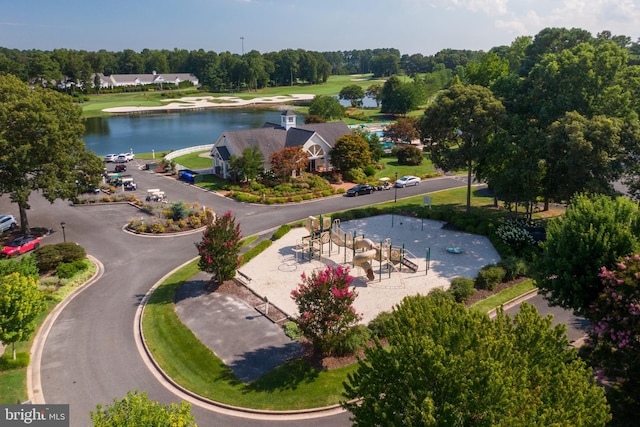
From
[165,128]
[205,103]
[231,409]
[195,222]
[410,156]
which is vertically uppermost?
[205,103]

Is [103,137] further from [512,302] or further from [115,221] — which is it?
[512,302]

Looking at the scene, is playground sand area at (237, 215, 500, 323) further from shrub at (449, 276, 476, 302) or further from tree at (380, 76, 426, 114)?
tree at (380, 76, 426, 114)

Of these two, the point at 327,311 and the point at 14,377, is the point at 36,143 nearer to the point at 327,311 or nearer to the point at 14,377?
the point at 14,377

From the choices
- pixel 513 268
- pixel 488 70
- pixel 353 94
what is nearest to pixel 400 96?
pixel 353 94

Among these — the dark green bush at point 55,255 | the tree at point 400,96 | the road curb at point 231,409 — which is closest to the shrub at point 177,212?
the dark green bush at point 55,255

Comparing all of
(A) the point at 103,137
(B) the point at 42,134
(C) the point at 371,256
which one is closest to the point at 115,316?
(C) the point at 371,256

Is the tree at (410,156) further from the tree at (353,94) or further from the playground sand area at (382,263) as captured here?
the tree at (353,94)
